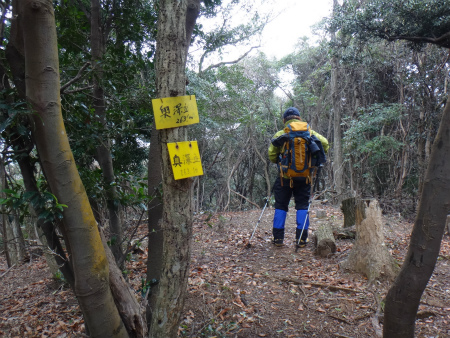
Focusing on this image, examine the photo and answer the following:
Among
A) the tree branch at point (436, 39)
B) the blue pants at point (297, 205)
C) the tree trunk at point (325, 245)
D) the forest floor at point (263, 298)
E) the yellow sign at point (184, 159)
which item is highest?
the tree branch at point (436, 39)

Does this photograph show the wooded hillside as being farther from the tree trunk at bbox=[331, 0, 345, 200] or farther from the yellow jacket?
the tree trunk at bbox=[331, 0, 345, 200]

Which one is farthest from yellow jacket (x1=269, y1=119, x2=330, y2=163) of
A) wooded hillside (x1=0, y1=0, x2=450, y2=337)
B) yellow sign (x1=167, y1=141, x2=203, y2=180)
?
yellow sign (x1=167, y1=141, x2=203, y2=180)

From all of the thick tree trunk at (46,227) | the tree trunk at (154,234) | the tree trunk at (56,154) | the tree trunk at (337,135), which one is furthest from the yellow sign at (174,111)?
the tree trunk at (337,135)

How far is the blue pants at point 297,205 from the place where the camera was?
16.4 ft

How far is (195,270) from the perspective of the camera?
4613 mm

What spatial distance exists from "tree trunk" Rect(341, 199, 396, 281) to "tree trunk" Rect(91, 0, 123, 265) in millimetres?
2919

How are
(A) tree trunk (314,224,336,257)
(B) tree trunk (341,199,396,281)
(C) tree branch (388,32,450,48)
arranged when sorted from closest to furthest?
(B) tree trunk (341,199,396,281) < (A) tree trunk (314,224,336,257) < (C) tree branch (388,32,450,48)

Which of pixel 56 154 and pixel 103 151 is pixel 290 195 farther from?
pixel 56 154

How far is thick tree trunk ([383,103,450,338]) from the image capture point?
6.27ft

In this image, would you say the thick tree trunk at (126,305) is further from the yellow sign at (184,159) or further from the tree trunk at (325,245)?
the tree trunk at (325,245)

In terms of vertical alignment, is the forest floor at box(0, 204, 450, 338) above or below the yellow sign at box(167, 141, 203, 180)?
below

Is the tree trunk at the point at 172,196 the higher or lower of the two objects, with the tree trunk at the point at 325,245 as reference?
higher

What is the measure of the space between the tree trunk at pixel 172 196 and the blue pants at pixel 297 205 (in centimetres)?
313

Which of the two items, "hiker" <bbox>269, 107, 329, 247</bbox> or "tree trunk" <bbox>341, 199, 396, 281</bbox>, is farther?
"hiker" <bbox>269, 107, 329, 247</bbox>
